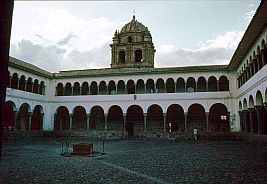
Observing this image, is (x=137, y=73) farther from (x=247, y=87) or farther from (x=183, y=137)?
(x=247, y=87)

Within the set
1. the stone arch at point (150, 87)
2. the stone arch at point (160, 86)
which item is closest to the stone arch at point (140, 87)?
the stone arch at point (150, 87)

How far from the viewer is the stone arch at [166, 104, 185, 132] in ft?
105

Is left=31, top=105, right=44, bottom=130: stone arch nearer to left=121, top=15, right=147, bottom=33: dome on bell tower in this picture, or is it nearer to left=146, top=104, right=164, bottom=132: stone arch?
left=146, top=104, right=164, bottom=132: stone arch

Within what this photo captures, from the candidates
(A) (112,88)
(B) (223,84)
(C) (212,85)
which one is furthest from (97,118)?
(B) (223,84)

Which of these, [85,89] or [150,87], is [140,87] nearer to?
[150,87]

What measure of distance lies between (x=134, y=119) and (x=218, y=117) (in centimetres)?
1040

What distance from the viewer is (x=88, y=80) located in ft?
109

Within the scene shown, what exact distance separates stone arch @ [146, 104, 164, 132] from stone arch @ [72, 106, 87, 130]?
8.78 metres

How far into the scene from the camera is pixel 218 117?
31203 millimetres

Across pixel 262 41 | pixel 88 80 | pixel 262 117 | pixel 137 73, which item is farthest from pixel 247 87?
pixel 88 80

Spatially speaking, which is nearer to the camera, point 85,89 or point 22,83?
point 22,83

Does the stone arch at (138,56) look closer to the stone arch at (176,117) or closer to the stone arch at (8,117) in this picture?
the stone arch at (176,117)

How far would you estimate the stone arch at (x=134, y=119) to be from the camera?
3341 centimetres

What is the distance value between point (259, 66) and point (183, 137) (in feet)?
40.6
